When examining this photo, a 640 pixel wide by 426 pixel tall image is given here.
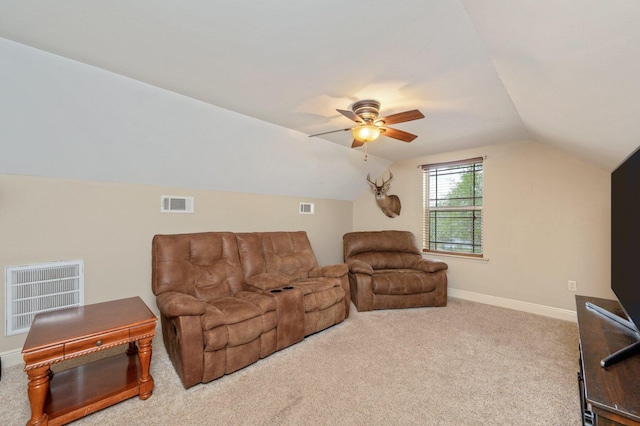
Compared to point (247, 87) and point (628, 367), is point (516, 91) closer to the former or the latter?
point (628, 367)

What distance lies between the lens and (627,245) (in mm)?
1726

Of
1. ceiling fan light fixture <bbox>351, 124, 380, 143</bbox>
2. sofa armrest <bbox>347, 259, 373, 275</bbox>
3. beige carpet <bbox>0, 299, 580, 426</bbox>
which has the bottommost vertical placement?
beige carpet <bbox>0, 299, 580, 426</bbox>

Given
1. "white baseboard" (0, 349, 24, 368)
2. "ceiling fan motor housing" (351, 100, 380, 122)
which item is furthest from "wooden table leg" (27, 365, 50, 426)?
"ceiling fan motor housing" (351, 100, 380, 122)

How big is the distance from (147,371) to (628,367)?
298 centimetres

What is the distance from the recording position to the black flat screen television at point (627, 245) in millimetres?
1488

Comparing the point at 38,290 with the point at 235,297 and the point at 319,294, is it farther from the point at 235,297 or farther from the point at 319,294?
the point at 319,294

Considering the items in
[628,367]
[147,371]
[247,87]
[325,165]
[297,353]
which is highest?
[247,87]

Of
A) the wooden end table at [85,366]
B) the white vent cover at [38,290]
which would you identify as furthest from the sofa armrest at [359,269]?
the white vent cover at [38,290]

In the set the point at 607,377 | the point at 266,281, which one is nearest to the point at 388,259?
the point at 266,281

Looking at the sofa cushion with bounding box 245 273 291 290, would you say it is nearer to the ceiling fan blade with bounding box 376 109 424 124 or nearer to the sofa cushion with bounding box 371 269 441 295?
the sofa cushion with bounding box 371 269 441 295

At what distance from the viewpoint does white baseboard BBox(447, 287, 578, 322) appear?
354 centimetres

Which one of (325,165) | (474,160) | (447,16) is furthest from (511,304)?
(447,16)

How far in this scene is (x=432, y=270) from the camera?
4.00m

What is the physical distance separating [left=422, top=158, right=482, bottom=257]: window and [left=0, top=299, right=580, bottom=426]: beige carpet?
1.62 meters
